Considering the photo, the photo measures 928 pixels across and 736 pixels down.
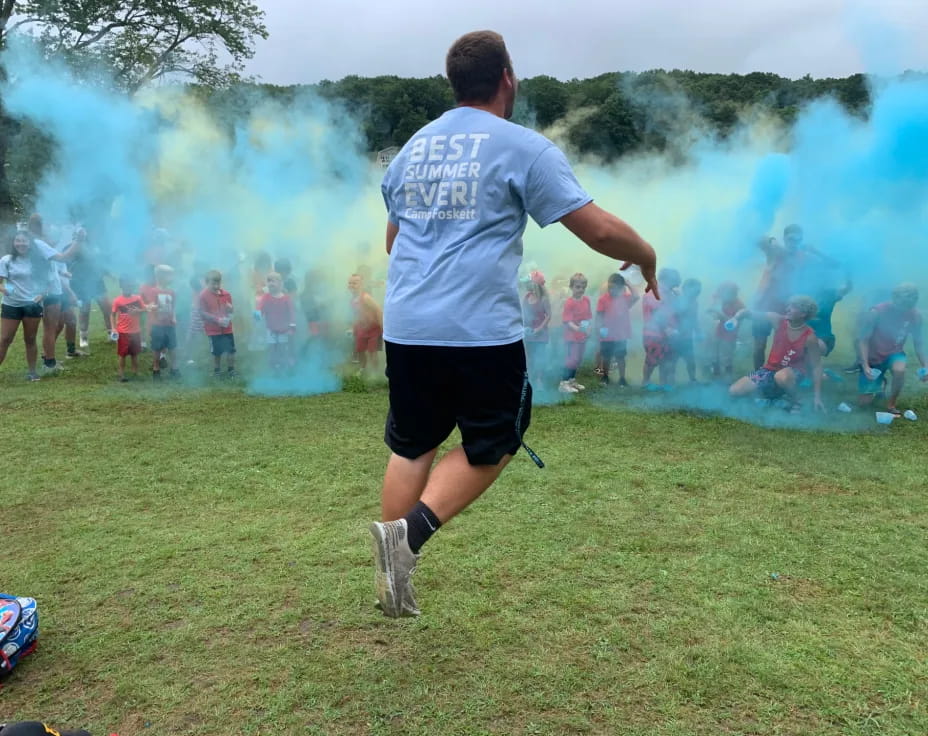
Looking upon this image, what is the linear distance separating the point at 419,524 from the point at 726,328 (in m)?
6.01

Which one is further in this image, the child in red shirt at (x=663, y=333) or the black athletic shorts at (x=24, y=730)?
the child in red shirt at (x=663, y=333)

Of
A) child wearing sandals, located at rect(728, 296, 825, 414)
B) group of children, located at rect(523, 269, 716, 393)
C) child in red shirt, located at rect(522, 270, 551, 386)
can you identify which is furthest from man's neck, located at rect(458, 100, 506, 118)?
child in red shirt, located at rect(522, 270, 551, 386)

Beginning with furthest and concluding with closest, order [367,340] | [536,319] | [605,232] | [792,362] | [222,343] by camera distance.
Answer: [222,343]
[367,340]
[536,319]
[792,362]
[605,232]

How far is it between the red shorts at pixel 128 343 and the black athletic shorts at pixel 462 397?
6.77 m

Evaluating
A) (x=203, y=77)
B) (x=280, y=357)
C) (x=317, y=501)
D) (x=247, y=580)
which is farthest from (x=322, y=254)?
(x=203, y=77)

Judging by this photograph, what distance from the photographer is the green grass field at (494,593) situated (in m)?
2.36

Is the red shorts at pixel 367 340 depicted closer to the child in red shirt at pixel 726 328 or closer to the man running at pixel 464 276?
the child in red shirt at pixel 726 328

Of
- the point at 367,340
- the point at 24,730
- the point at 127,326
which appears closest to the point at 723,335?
the point at 367,340

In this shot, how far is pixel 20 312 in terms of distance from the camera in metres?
8.19

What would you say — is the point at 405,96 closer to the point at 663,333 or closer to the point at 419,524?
the point at 663,333

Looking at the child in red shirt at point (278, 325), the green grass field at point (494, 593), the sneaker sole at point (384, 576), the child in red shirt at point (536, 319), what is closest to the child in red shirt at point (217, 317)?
the child in red shirt at point (278, 325)

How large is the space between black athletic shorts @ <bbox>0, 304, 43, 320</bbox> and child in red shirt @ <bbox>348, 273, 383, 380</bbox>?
364 centimetres

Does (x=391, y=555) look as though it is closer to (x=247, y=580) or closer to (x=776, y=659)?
(x=247, y=580)

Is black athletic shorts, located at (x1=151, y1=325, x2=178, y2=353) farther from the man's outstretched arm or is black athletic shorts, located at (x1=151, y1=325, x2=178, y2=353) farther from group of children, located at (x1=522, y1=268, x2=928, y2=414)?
the man's outstretched arm
